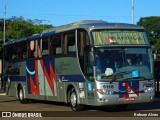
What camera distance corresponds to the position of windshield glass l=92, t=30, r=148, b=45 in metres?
16.5

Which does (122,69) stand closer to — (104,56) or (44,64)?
(104,56)

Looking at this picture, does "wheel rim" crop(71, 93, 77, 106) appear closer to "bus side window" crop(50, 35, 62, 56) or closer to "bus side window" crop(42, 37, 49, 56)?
"bus side window" crop(50, 35, 62, 56)

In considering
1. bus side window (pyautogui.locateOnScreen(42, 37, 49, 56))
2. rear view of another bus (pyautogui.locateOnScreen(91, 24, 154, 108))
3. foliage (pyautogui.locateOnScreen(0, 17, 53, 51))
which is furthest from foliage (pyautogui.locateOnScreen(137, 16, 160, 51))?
rear view of another bus (pyautogui.locateOnScreen(91, 24, 154, 108))

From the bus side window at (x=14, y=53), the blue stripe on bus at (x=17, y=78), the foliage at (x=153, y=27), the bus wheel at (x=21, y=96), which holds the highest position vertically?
the foliage at (x=153, y=27)

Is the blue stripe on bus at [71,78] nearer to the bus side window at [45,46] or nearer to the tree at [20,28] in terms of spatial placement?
the bus side window at [45,46]

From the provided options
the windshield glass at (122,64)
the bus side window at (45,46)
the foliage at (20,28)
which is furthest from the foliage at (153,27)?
the windshield glass at (122,64)

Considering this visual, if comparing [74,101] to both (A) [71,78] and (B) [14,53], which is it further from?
(B) [14,53]

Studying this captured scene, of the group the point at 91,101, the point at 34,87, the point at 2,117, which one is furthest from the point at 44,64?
the point at 2,117

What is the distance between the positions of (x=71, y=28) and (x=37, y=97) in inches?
210

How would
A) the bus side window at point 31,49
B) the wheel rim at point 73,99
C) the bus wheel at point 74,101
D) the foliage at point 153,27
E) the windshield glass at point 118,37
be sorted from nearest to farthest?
the windshield glass at point 118,37 → the bus wheel at point 74,101 → the wheel rim at point 73,99 → the bus side window at point 31,49 → the foliage at point 153,27

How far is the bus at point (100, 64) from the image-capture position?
16031 mm

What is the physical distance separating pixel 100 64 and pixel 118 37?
57.9 inches

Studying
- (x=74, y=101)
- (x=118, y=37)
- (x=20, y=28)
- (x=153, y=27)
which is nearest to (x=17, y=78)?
(x=74, y=101)

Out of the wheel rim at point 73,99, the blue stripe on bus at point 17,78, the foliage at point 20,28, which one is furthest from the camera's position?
the foliage at point 20,28
